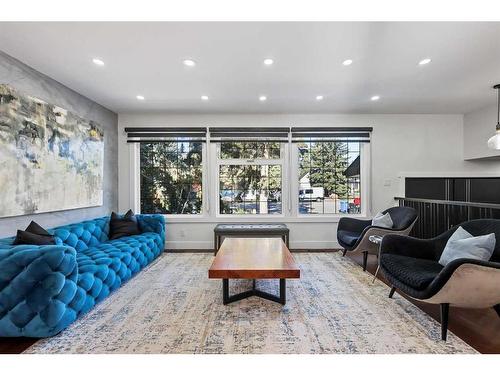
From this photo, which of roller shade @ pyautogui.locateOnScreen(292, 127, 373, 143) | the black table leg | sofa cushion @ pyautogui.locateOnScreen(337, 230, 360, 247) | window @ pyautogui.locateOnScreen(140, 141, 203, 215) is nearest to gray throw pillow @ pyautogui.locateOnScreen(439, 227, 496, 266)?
sofa cushion @ pyautogui.locateOnScreen(337, 230, 360, 247)

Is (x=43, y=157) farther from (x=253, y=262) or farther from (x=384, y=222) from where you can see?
(x=384, y=222)

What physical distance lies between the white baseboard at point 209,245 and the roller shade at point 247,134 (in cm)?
186

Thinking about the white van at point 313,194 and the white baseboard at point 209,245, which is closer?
the white baseboard at point 209,245

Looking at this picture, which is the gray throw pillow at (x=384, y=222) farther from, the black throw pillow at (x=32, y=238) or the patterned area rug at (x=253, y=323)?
the black throw pillow at (x=32, y=238)

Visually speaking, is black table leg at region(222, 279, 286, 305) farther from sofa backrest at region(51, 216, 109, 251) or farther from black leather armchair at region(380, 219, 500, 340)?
sofa backrest at region(51, 216, 109, 251)

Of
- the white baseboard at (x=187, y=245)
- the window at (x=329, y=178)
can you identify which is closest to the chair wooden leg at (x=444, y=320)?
the window at (x=329, y=178)

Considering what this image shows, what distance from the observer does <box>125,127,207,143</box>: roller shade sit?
15.0 feet

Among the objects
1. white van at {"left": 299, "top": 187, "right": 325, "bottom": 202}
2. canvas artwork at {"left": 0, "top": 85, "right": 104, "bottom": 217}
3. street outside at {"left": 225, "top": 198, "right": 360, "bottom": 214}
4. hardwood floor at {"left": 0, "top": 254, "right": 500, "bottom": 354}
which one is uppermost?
canvas artwork at {"left": 0, "top": 85, "right": 104, "bottom": 217}

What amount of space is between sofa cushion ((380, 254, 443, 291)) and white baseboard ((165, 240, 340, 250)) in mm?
2157

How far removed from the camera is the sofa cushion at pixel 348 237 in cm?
361

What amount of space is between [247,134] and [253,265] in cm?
277
